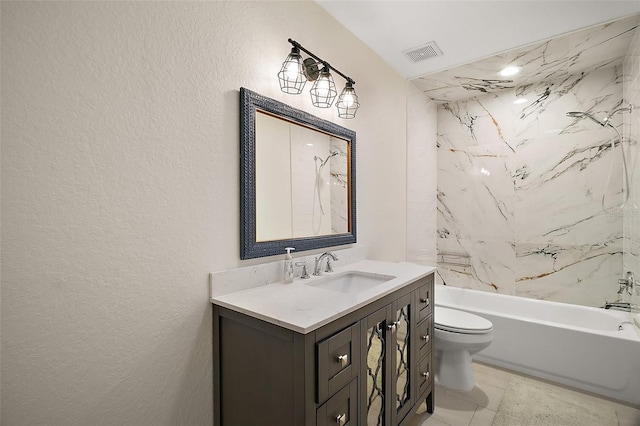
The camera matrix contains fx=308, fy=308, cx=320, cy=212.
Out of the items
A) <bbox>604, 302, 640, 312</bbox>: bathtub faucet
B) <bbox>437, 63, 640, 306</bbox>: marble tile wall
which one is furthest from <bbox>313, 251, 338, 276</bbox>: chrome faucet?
<bbox>604, 302, 640, 312</bbox>: bathtub faucet

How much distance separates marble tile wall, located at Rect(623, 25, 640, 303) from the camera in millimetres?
2102

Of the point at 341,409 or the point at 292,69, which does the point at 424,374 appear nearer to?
the point at 341,409

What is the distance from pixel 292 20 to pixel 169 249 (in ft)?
4.48

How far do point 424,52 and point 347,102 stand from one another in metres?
0.97

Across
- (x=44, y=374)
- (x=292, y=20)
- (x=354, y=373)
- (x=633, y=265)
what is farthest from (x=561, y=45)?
(x=44, y=374)

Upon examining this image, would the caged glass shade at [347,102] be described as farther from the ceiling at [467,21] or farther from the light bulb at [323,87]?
the ceiling at [467,21]

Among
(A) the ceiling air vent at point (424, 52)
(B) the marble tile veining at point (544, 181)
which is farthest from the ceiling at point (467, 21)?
(B) the marble tile veining at point (544, 181)

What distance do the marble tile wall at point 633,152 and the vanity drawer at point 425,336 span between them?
1.52 metres

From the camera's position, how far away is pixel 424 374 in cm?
174

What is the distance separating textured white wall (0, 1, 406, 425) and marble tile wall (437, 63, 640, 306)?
8.66 ft

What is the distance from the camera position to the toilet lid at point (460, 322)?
6.52 ft

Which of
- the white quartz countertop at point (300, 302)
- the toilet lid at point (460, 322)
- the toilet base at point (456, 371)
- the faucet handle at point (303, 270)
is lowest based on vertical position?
the toilet base at point (456, 371)

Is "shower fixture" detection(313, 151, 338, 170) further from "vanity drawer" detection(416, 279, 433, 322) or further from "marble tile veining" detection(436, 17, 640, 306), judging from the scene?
"marble tile veining" detection(436, 17, 640, 306)

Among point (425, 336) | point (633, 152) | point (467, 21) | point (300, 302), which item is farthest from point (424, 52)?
point (300, 302)
